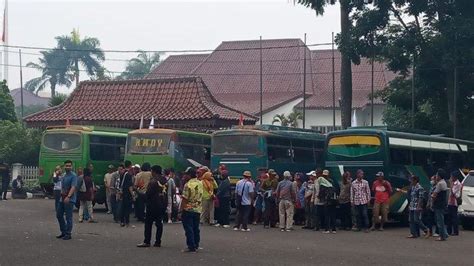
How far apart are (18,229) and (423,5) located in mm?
22634

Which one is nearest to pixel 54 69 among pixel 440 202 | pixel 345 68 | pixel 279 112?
pixel 279 112

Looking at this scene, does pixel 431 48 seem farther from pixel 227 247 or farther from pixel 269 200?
pixel 227 247

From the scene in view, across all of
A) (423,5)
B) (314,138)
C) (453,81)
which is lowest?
(314,138)

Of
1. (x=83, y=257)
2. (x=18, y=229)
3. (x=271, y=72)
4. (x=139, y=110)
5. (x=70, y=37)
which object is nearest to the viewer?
(x=83, y=257)

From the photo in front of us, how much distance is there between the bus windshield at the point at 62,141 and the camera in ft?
112

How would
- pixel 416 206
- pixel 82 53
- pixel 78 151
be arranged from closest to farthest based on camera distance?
1. pixel 416 206
2. pixel 78 151
3. pixel 82 53

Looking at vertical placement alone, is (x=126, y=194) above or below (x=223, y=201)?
above

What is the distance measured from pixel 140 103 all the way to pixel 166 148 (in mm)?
12982

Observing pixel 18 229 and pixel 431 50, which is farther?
pixel 431 50

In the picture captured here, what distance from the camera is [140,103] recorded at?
147 ft

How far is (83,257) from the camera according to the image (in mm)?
17156

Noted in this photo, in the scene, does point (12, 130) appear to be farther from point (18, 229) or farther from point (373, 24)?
point (18, 229)

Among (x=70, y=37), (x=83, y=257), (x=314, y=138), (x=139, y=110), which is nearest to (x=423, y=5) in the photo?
(x=314, y=138)

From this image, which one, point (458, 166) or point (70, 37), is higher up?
point (70, 37)
